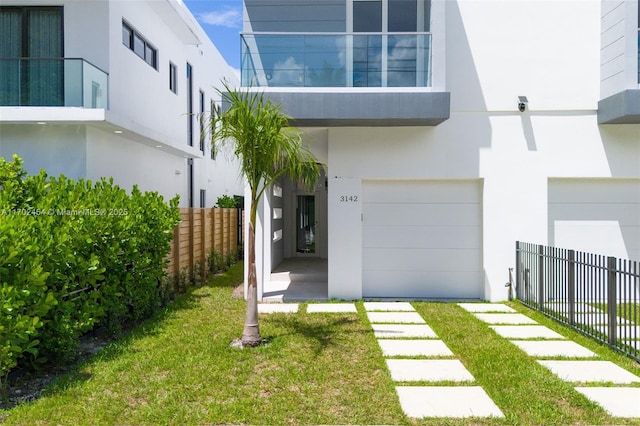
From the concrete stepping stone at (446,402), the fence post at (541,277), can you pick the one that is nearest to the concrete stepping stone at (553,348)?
the concrete stepping stone at (446,402)

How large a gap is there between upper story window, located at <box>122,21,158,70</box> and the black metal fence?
11468mm

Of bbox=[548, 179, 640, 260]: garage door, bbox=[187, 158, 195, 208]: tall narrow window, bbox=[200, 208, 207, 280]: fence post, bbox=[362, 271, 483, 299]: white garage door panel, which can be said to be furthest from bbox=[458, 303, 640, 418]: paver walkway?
bbox=[187, 158, 195, 208]: tall narrow window

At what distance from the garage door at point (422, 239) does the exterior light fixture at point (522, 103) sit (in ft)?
5.45

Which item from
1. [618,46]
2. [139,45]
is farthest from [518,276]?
[139,45]

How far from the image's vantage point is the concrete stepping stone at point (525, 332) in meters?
7.23

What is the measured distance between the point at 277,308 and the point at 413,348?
3278 millimetres

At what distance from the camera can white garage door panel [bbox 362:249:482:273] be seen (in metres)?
10.2

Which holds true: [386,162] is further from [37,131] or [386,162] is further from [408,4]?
[37,131]

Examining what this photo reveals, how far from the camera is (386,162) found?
10.0 meters

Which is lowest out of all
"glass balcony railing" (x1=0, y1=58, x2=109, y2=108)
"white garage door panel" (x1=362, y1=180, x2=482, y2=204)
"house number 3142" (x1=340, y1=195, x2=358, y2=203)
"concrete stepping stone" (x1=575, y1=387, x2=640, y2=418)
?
"concrete stepping stone" (x1=575, y1=387, x2=640, y2=418)

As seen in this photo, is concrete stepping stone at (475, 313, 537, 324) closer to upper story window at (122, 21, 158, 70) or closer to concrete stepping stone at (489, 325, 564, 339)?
concrete stepping stone at (489, 325, 564, 339)

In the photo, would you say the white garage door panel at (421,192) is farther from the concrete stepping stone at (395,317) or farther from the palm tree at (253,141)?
the palm tree at (253,141)

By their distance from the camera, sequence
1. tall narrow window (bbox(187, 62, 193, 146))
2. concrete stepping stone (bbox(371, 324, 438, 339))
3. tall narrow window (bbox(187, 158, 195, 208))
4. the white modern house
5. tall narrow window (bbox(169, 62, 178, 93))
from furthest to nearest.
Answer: tall narrow window (bbox(187, 62, 193, 146)), tall narrow window (bbox(187, 158, 195, 208)), tall narrow window (bbox(169, 62, 178, 93)), the white modern house, concrete stepping stone (bbox(371, 324, 438, 339))

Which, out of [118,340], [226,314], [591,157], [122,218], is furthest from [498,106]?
[118,340]
